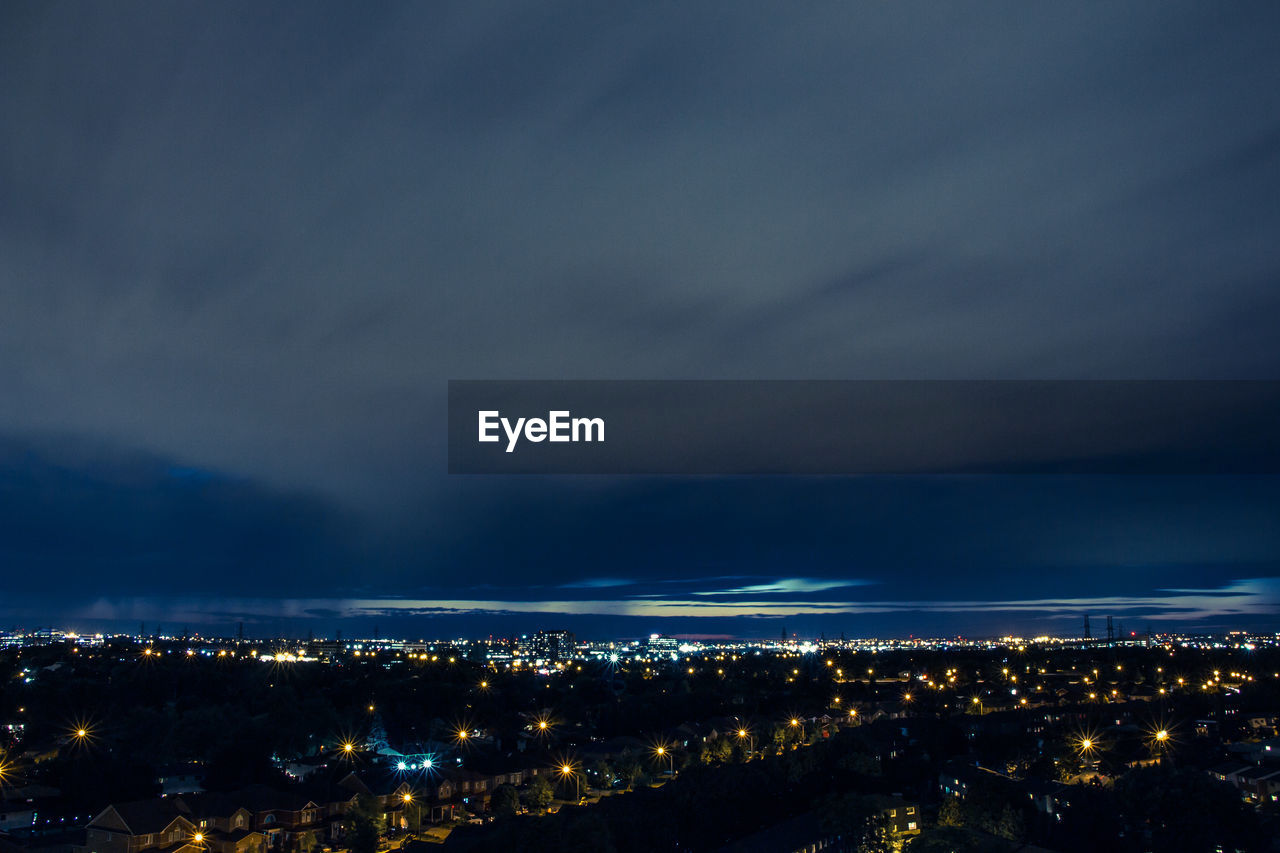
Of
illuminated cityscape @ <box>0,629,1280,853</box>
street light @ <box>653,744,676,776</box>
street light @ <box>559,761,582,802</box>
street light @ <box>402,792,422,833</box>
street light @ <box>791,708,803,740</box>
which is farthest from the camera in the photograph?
street light @ <box>791,708,803,740</box>

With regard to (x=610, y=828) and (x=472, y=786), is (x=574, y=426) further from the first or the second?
(x=472, y=786)

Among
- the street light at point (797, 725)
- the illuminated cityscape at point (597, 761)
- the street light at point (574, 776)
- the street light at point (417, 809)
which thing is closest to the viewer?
the illuminated cityscape at point (597, 761)

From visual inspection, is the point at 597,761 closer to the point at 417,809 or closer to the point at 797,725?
the point at 417,809

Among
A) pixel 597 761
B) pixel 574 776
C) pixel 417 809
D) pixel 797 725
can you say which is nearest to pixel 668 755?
pixel 597 761

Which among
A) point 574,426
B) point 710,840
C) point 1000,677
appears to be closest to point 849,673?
point 1000,677

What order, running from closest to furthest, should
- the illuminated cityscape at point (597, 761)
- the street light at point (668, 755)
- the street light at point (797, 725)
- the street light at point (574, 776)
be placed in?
the illuminated cityscape at point (597, 761) → the street light at point (574, 776) → the street light at point (668, 755) → the street light at point (797, 725)

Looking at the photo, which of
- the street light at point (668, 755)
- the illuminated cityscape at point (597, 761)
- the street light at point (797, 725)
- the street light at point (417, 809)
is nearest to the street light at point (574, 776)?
the illuminated cityscape at point (597, 761)

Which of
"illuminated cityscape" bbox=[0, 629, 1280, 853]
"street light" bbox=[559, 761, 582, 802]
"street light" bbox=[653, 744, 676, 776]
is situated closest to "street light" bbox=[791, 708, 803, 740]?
"illuminated cityscape" bbox=[0, 629, 1280, 853]

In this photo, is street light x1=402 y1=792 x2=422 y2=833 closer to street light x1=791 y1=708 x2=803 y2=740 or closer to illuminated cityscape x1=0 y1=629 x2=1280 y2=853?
illuminated cityscape x1=0 y1=629 x2=1280 y2=853

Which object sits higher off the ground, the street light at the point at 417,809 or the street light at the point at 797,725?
the street light at the point at 417,809

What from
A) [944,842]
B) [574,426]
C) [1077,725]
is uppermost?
[574,426]

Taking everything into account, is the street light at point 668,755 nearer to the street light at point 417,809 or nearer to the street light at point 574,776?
the street light at point 574,776
